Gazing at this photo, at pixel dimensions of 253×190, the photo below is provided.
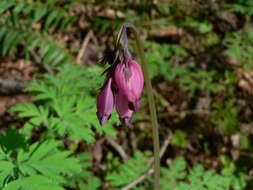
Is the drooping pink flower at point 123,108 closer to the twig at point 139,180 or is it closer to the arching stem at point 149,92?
the arching stem at point 149,92

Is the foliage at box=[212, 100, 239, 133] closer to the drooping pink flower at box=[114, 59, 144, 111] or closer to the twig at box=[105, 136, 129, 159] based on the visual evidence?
the twig at box=[105, 136, 129, 159]

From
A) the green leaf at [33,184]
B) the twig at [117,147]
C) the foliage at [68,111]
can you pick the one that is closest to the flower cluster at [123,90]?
the green leaf at [33,184]

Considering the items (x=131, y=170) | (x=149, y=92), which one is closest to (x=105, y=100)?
(x=149, y=92)

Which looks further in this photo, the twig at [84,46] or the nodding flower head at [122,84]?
the twig at [84,46]

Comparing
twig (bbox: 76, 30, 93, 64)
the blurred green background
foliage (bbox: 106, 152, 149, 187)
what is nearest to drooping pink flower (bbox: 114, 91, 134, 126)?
the blurred green background

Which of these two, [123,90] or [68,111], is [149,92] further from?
[68,111]

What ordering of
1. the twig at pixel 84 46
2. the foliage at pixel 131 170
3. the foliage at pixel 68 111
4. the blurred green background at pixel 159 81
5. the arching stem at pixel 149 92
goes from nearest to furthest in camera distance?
the arching stem at pixel 149 92 → the foliage at pixel 68 111 → the foliage at pixel 131 170 → the blurred green background at pixel 159 81 → the twig at pixel 84 46

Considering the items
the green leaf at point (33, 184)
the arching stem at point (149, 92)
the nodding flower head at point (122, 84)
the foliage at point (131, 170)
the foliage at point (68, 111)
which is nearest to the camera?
the nodding flower head at point (122, 84)

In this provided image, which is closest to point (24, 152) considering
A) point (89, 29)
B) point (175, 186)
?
point (175, 186)
